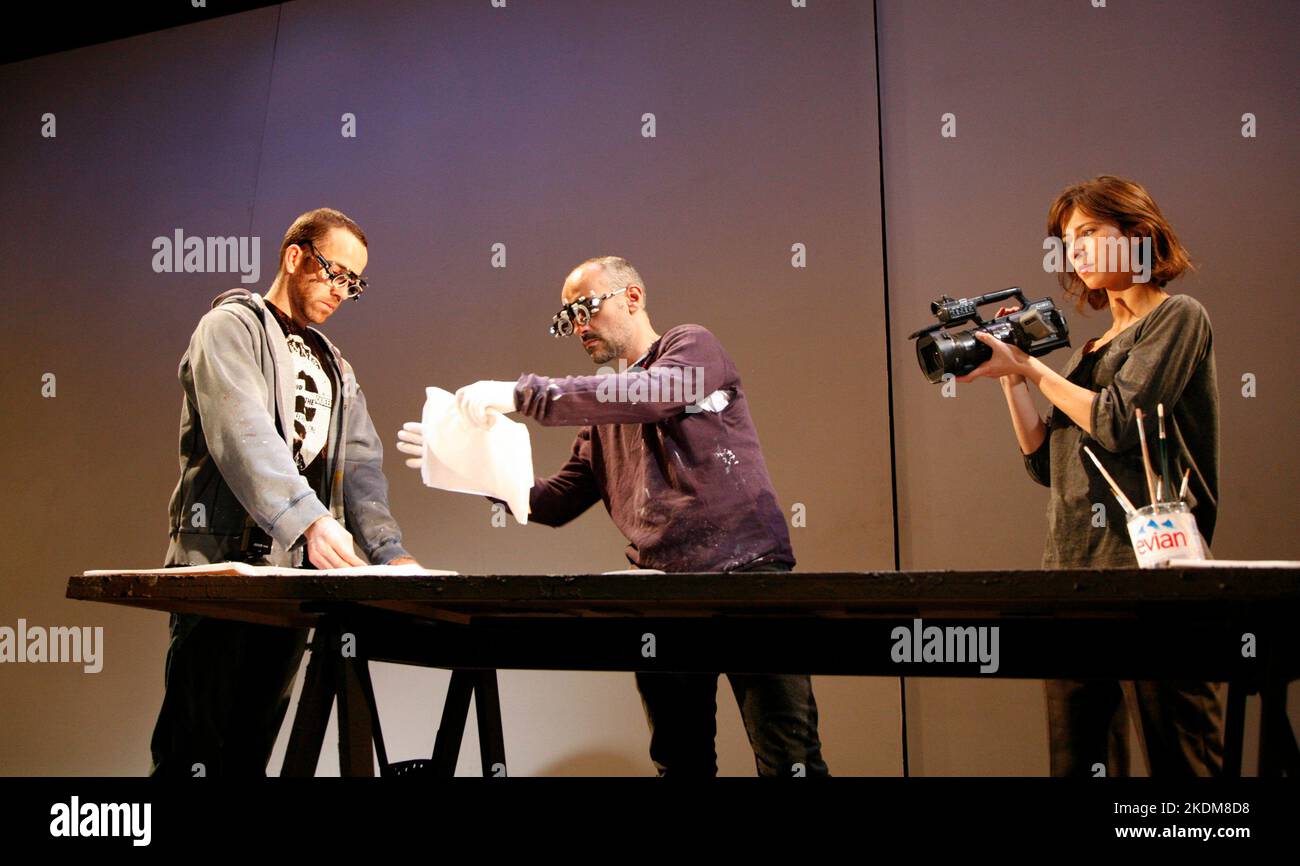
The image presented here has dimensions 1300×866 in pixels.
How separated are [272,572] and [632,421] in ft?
2.65

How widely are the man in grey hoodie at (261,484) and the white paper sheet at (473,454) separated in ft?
0.66

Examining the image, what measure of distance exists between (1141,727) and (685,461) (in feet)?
3.39

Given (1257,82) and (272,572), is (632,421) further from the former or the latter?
(1257,82)

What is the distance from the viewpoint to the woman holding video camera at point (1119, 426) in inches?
Answer: 69.8

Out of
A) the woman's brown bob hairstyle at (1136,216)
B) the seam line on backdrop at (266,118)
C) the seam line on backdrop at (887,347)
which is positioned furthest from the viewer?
the seam line on backdrop at (266,118)

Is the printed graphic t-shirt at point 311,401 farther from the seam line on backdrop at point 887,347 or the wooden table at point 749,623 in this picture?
the seam line on backdrop at point 887,347

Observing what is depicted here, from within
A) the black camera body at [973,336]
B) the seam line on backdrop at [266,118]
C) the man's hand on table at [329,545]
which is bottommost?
the man's hand on table at [329,545]

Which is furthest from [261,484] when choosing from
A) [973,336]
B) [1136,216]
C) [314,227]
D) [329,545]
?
[1136,216]

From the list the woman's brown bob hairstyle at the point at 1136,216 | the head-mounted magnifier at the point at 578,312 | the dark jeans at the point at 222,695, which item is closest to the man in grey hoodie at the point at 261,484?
the dark jeans at the point at 222,695

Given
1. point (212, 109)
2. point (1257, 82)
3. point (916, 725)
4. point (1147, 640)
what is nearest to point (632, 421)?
point (1147, 640)

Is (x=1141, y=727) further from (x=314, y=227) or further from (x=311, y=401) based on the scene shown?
(x=314, y=227)

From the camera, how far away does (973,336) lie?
2.15 meters
